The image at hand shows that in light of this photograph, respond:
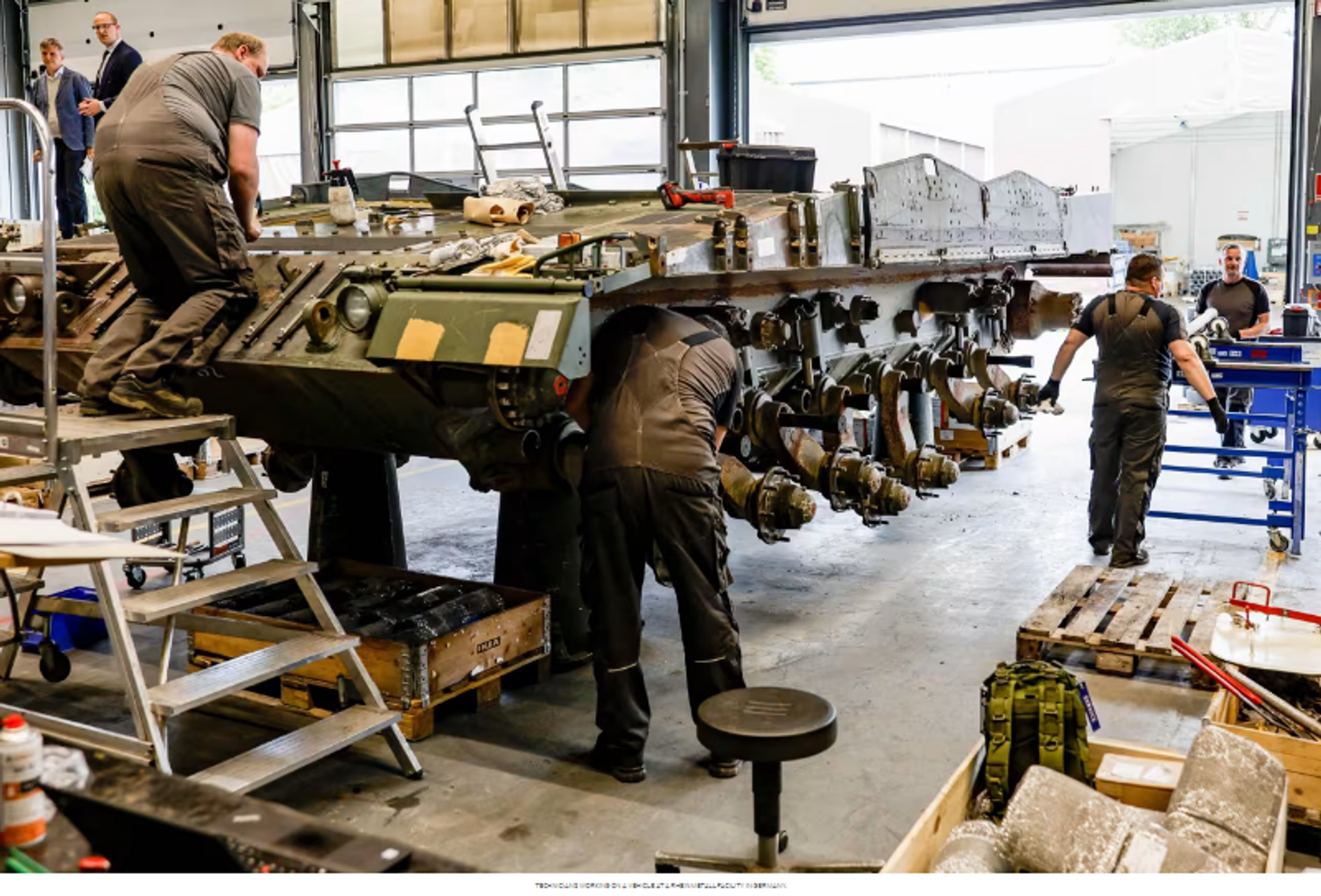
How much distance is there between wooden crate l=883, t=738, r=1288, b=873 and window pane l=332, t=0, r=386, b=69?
14175mm

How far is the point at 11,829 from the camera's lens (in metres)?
1.78

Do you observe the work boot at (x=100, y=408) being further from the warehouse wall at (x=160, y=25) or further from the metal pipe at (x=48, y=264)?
the warehouse wall at (x=160, y=25)

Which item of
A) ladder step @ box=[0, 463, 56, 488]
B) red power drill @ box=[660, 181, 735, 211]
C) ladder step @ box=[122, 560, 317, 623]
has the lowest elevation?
ladder step @ box=[122, 560, 317, 623]

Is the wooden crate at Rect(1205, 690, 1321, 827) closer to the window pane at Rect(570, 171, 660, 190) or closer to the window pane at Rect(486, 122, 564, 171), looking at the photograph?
the window pane at Rect(570, 171, 660, 190)

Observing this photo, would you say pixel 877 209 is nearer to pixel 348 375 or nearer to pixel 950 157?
pixel 348 375

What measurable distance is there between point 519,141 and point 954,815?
13214 mm

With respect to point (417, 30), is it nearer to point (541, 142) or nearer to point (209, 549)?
point (541, 142)

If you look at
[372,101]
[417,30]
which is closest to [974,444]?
[417,30]

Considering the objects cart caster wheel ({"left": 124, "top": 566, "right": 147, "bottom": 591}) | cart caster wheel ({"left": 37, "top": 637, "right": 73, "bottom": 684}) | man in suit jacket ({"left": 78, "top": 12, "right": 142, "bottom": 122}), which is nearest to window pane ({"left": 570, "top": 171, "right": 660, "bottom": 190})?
man in suit jacket ({"left": 78, "top": 12, "right": 142, "bottom": 122})

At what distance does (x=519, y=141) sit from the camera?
51.7 ft

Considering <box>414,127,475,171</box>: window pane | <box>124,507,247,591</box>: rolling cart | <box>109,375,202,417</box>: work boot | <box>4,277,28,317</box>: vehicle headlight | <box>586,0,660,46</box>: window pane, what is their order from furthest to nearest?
<box>414,127,475,171</box>: window pane < <box>586,0,660,46</box>: window pane < <box>124,507,247,591</box>: rolling cart < <box>4,277,28,317</box>: vehicle headlight < <box>109,375,202,417</box>: work boot

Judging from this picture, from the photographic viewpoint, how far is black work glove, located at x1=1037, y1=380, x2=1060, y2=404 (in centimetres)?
812

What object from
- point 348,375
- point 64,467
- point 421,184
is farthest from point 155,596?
point 421,184

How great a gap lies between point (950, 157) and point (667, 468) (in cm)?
1594
